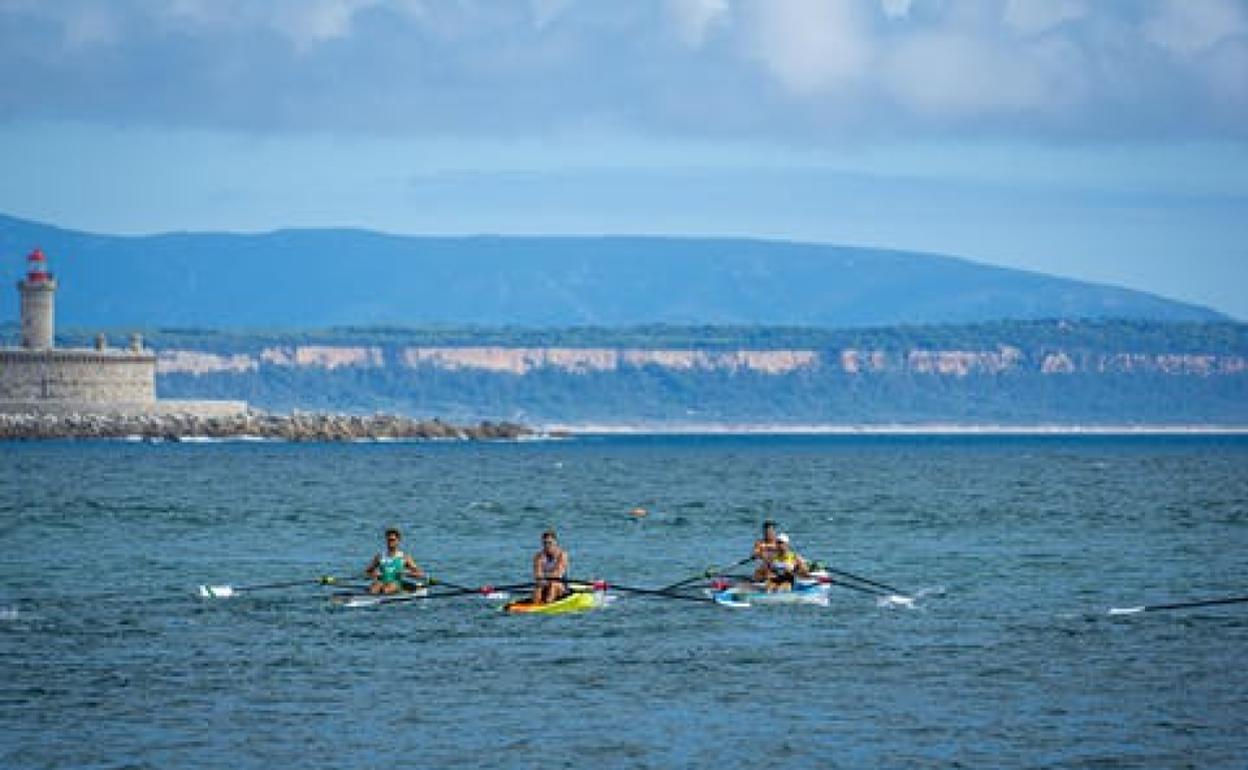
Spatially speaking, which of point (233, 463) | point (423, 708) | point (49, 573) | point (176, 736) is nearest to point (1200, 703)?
point (423, 708)

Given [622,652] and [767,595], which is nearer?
[622,652]

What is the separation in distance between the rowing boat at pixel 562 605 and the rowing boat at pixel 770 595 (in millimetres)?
2521

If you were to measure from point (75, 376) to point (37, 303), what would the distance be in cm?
1073

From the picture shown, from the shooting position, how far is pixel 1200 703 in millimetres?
34125

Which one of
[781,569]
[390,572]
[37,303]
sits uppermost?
[37,303]

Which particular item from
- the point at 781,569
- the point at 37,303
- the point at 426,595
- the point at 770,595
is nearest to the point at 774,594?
the point at 770,595

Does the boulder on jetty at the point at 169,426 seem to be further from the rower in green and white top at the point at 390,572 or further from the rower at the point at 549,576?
the rower at the point at 549,576

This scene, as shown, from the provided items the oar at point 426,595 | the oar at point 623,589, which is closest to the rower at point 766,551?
the oar at point 623,589

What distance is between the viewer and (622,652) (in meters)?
39.8

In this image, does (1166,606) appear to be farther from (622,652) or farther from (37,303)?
(37,303)

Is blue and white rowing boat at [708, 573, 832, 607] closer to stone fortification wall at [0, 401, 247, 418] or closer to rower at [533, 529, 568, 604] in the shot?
rower at [533, 529, 568, 604]

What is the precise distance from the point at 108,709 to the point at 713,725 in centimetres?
797

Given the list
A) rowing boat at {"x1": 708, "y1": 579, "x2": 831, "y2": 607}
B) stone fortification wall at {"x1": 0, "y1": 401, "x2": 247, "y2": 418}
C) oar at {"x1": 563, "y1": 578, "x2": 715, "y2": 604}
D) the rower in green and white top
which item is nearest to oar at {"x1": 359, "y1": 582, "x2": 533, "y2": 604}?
the rower in green and white top

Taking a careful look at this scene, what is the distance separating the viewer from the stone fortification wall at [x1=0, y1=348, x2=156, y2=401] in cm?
16275
